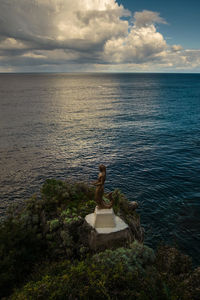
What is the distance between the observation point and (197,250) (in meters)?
17.4

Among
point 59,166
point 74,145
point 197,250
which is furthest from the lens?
point 74,145

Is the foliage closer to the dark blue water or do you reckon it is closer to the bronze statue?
the bronze statue

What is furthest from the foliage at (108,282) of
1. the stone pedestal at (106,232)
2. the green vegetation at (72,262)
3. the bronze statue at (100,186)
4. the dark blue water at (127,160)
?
the dark blue water at (127,160)

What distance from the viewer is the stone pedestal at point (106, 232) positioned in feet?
45.1

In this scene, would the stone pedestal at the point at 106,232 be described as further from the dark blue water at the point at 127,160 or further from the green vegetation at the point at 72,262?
the dark blue water at the point at 127,160

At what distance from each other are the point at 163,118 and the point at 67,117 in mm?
31826

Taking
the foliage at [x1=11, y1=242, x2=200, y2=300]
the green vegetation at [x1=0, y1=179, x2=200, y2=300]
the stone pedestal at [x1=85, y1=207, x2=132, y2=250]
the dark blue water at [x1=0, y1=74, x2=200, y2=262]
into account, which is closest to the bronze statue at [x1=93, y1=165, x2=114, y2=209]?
the stone pedestal at [x1=85, y1=207, x2=132, y2=250]

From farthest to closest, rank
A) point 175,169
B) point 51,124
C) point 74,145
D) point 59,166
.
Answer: point 51,124, point 74,145, point 59,166, point 175,169

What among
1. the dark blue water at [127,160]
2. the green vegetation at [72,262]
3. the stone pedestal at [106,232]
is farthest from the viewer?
the dark blue water at [127,160]

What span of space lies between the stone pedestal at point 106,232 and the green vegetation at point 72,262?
0.67 metres

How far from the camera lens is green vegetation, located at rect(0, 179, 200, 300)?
30.4 feet

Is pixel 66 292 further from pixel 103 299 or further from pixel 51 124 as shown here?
pixel 51 124

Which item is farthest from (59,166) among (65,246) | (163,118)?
(163,118)

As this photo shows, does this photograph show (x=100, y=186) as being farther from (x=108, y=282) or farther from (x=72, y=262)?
(x=108, y=282)
